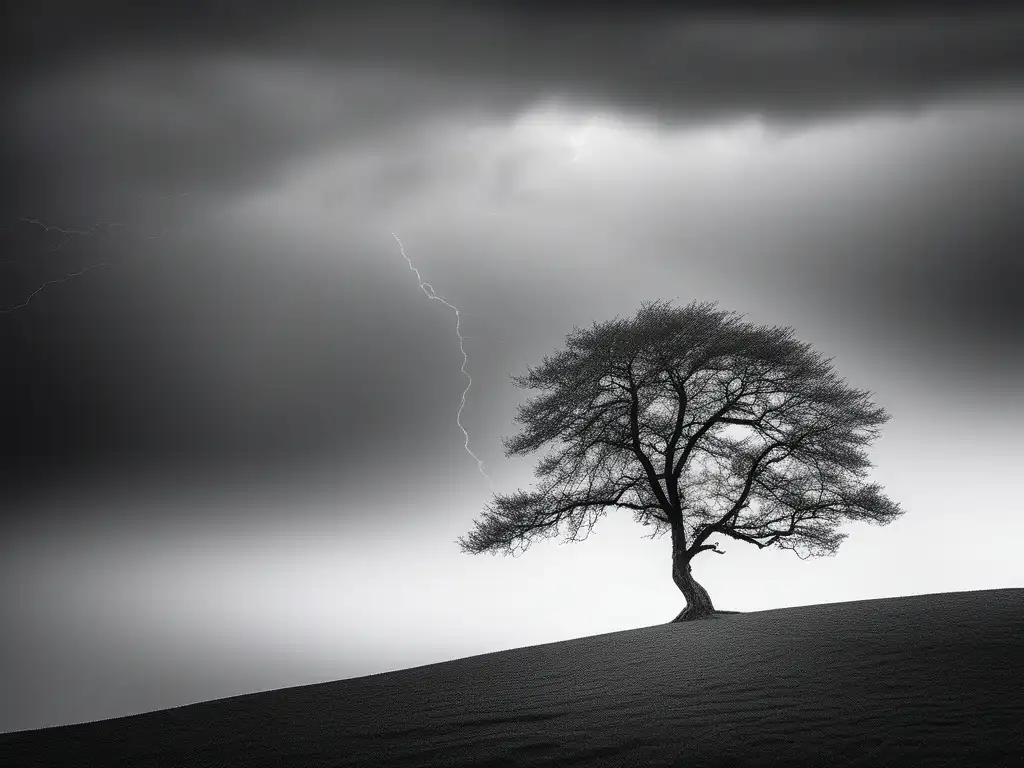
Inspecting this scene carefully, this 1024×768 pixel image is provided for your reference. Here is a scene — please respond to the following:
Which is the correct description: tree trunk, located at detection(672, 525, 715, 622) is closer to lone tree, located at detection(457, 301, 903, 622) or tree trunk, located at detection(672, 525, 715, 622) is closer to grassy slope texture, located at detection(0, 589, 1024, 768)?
lone tree, located at detection(457, 301, 903, 622)

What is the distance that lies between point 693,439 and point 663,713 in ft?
39.9

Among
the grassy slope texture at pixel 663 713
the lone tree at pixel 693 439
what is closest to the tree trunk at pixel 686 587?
the lone tree at pixel 693 439

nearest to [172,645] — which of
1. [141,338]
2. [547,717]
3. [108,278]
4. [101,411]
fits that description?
[101,411]

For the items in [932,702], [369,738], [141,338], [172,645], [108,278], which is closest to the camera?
[932,702]

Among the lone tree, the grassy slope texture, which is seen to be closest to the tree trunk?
the lone tree

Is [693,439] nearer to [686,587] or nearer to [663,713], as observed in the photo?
[686,587]

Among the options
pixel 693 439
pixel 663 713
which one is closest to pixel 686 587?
pixel 693 439

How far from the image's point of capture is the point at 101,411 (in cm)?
6838

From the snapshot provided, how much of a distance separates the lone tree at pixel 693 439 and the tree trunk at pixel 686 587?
34mm

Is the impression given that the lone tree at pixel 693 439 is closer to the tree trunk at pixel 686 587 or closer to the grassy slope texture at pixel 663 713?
the tree trunk at pixel 686 587

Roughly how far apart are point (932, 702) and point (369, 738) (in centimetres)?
536

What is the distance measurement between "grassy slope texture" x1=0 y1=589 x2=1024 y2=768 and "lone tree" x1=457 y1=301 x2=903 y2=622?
5.69 m

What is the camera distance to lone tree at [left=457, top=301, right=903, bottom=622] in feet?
57.7

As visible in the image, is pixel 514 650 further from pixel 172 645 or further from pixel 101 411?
pixel 101 411
